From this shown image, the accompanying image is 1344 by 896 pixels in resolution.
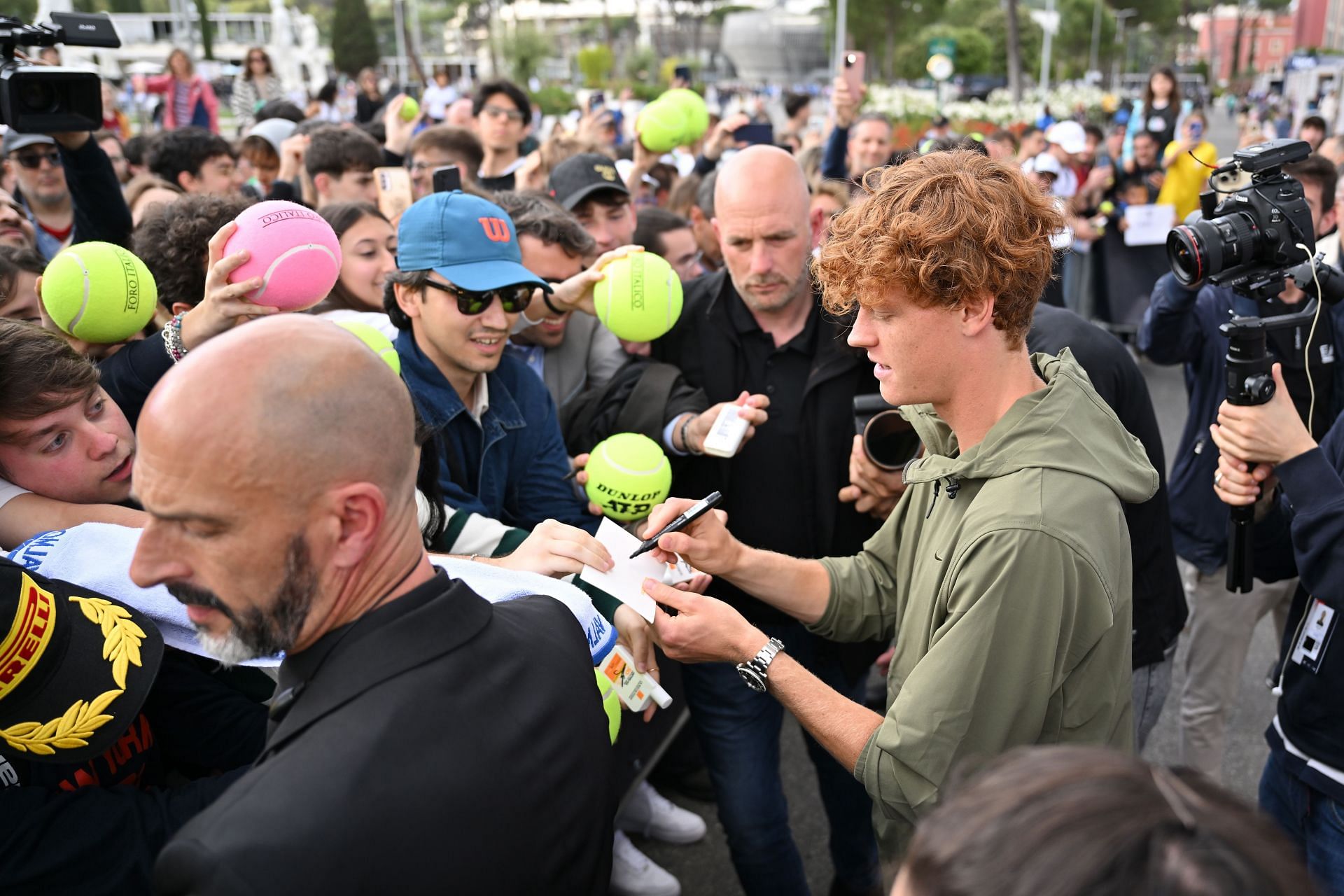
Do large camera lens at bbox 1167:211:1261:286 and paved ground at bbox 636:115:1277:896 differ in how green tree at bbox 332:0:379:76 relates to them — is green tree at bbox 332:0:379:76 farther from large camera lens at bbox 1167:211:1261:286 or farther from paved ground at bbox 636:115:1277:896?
large camera lens at bbox 1167:211:1261:286

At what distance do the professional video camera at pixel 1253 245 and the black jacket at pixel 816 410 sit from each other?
3.12ft

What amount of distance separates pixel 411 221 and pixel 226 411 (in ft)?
4.98

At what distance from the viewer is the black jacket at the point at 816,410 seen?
122 inches

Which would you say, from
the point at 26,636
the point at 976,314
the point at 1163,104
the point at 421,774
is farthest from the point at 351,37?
the point at 421,774

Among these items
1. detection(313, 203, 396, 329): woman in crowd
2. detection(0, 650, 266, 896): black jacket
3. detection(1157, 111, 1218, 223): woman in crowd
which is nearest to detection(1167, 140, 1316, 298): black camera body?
detection(0, 650, 266, 896): black jacket

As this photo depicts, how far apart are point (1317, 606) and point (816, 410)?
4.63 ft

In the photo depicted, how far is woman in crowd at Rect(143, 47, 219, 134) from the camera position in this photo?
1070cm

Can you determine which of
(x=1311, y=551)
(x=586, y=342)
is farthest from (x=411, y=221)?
(x=1311, y=551)

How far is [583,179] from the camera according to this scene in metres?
4.35

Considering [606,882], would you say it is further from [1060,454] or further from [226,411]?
[1060,454]

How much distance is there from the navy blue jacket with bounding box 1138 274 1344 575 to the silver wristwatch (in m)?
2.32

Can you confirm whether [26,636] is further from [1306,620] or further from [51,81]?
[1306,620]

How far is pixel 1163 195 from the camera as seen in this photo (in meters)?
9.27

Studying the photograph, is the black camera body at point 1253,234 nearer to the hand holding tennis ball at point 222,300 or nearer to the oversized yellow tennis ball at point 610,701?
the oversized yellow tennis ball at point 610,701
